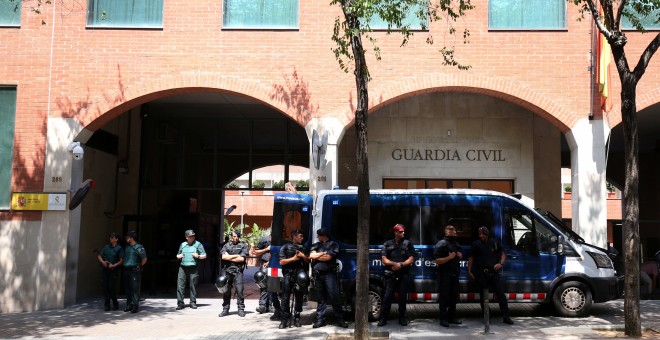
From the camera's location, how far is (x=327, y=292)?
36.0 ft

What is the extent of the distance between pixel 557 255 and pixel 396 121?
6155 mm

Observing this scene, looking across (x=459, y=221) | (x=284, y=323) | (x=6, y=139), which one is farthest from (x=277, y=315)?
(x=6, y=139)

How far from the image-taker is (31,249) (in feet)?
45.8

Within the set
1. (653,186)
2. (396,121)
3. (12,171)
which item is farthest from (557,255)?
(653,186)

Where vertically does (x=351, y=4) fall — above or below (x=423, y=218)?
above

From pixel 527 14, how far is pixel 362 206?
740 centimetres

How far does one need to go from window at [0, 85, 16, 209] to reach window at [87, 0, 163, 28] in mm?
2395

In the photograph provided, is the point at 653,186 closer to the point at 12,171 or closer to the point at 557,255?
the point at 557,255

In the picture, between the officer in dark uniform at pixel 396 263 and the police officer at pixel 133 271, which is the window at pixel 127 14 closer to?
the police officer at pixel 133 271

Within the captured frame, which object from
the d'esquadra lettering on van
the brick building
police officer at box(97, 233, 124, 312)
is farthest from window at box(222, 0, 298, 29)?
police officer at box(97, 233, 124, 312)

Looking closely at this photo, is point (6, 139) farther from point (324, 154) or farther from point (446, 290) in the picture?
point (446, 290)

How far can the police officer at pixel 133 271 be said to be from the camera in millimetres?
13430

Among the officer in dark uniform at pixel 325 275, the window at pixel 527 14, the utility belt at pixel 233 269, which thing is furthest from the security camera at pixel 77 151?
the window at pixel 527 14

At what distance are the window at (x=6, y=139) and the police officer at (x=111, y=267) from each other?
7.86ft
